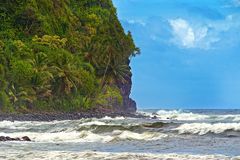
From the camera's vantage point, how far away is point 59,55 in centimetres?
6106

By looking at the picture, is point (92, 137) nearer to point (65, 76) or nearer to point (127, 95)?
point (65, 76)

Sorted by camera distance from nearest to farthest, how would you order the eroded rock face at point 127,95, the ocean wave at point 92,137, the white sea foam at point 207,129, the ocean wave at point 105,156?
1. the ocean wave at point 105,156
2. the ocean wave at point 92,137
3. the white sea foam at point 207,129
4. the eroded rock face at point 127,95

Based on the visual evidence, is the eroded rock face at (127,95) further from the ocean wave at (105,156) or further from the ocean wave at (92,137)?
the ocean wave at (105,156)

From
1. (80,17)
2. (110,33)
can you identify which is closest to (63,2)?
(80,17)

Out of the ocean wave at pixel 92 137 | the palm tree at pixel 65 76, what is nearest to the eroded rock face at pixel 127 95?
the palm tree at pixel 65 76

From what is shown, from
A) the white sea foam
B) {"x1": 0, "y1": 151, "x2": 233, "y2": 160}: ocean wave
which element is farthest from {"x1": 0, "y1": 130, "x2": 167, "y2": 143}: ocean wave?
{"x1": 0, "y1": 151, "x2": 233, "y2": 160}: ocean wave

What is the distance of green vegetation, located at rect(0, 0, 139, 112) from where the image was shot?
182 feet

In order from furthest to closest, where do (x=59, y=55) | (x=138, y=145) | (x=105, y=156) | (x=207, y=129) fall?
(x=59, y=55) → (x=207, y=129) → (x=138, y=145) → (x=105, y=156)

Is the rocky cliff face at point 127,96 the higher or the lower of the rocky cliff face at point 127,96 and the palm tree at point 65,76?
the higher

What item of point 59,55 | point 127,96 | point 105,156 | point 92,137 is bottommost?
point 105,156

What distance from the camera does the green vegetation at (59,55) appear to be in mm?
55438

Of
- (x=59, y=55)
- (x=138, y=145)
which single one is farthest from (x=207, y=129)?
(x=59, y=55)

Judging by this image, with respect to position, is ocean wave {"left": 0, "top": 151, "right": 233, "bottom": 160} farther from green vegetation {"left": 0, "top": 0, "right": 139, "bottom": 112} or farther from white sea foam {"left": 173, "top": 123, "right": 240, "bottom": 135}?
green vegetation {"left": 0, "top": 0, "right": 139, "bottom": 112}

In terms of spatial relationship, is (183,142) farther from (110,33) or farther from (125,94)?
(125,94)
